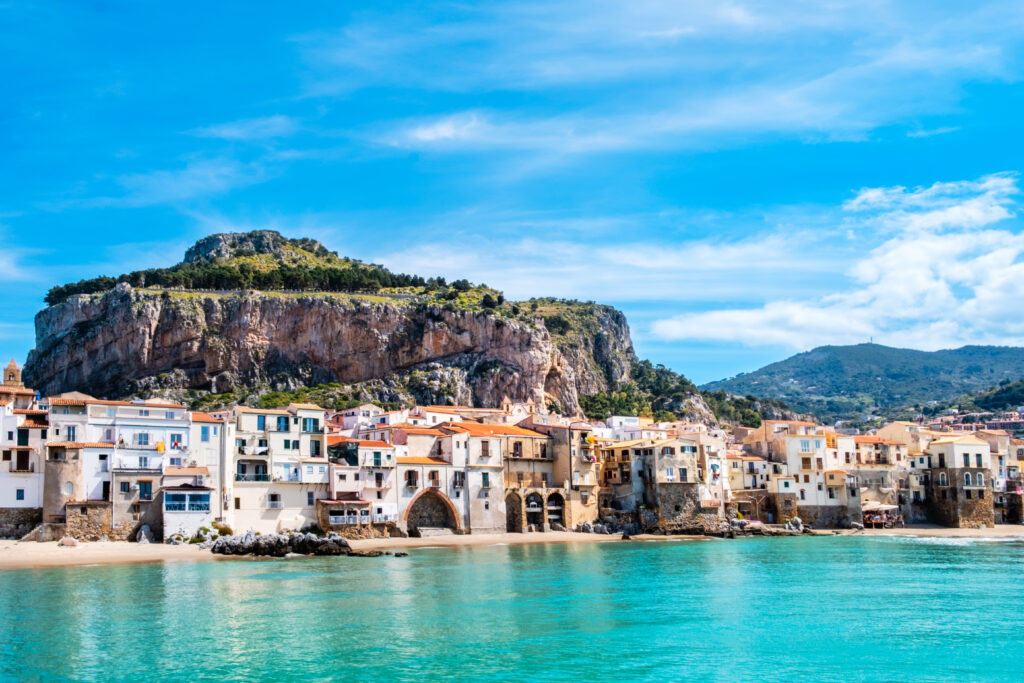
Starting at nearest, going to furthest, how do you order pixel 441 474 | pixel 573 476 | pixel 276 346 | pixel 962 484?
pixel 441 474
pixel 573 476
pixel 962 484
pixel 276 346

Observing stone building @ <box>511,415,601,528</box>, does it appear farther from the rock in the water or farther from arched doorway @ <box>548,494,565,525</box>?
the rock in the water

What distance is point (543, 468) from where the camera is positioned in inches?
3031

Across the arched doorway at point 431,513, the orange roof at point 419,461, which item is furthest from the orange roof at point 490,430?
the arched doorway at point 431,513

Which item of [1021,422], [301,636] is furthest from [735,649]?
[1021,422]

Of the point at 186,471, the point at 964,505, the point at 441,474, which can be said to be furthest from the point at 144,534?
the point at 964,505

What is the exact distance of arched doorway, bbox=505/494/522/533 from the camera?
73.7 meters

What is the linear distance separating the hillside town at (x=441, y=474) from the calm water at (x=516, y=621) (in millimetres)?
9429

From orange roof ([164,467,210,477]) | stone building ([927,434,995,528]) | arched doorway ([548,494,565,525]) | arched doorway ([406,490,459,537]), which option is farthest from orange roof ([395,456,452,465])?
stone building ([927,434,995,528])

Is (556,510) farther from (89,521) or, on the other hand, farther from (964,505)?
(964,505)

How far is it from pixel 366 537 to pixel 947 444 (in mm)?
51220

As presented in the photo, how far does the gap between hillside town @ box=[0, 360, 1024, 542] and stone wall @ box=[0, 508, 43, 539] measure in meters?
0.11

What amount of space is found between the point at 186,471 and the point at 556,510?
27738mm

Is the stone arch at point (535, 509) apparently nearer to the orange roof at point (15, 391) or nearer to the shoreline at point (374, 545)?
the shoreline at point (374, 545)

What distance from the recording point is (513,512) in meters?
74.3
